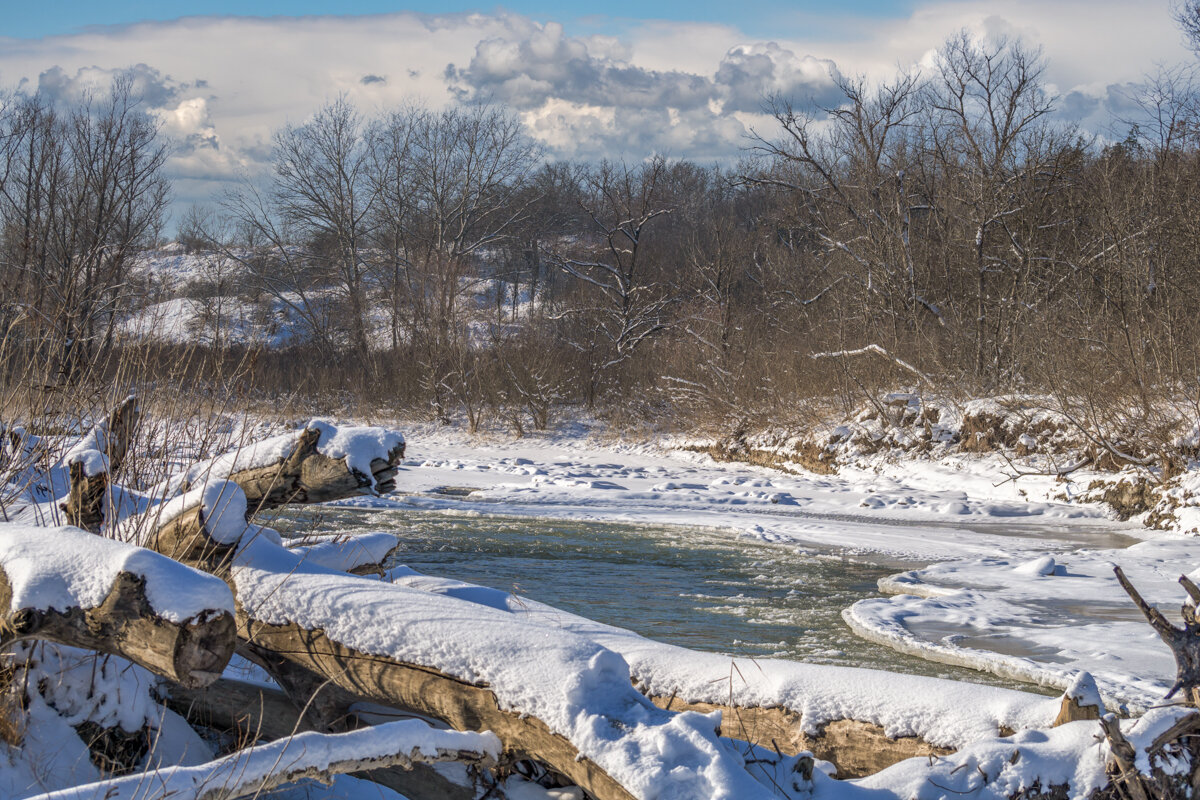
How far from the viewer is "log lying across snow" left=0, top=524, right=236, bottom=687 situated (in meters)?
2.65

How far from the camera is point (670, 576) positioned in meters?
9.47

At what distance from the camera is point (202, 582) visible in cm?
272

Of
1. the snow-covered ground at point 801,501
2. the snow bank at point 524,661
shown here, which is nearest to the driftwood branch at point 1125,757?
the snow bank at point 524,661

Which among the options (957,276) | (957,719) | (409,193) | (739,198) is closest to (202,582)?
(957,719)

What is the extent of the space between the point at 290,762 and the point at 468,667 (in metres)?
0.82

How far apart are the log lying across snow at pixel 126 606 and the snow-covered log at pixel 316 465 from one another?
1539 millimetres

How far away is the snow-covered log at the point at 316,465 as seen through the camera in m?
4.43

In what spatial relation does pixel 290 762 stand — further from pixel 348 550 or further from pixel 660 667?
pixel 348 550

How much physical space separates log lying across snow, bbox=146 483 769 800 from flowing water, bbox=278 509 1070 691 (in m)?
1.82

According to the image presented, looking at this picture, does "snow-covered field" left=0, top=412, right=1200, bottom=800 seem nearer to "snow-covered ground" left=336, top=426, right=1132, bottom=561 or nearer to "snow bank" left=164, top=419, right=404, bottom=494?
"snow bank" left=164, top=419, right=404, bottom=494

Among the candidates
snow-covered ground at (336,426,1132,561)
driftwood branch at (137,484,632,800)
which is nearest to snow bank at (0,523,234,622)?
driftwood branch at (137,484,632,800)

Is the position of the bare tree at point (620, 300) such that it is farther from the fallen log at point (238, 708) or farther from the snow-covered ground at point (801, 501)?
the fallen log at point (238, 708)

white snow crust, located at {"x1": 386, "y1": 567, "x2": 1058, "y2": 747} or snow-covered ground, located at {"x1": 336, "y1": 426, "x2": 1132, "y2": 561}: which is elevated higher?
white snow crust, located at {"x1": 386, "y1": 567, "x2": 1058, "y2": 747}

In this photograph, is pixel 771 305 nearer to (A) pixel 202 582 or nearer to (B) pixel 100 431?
(B) pixel 100 431
